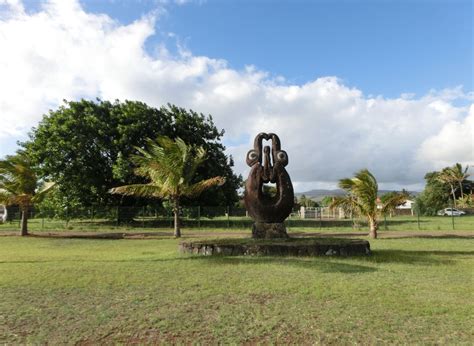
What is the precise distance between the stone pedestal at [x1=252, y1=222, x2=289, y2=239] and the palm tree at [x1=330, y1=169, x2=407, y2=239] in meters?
5.97

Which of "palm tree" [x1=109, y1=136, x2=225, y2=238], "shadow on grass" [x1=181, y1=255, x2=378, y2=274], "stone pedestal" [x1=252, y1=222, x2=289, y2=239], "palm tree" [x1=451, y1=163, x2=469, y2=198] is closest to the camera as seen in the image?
"shadow on grass" [x1=181, y1=255, x2=378, y2=274]

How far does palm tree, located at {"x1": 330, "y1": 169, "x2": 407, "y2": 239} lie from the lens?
1656 cm

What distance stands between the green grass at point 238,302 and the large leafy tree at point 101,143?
15.5m

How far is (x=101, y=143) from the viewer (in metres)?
24.2

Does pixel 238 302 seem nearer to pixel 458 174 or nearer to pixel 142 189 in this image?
pixel 142 189

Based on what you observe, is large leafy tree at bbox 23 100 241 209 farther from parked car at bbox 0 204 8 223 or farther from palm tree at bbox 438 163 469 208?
palm tree at bbox 438 163 469 208

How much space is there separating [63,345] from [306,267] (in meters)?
5.37

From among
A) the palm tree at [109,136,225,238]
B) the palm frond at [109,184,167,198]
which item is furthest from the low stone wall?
the palm frond at [109,184,167,198]

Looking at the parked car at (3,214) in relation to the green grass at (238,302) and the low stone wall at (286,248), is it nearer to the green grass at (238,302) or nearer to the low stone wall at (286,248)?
the green grass at (238,302)

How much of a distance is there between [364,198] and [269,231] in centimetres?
666

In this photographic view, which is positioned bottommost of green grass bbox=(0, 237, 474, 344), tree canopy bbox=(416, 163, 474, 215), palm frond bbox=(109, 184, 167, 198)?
green grass bbox=(0, 237, 474, 344)

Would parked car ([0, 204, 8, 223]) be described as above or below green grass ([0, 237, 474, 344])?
above

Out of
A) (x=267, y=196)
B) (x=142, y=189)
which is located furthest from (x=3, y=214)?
(x=267, y=196)

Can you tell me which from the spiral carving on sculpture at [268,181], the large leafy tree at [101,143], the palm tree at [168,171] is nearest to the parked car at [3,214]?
the large leafy tree at [101,143]
